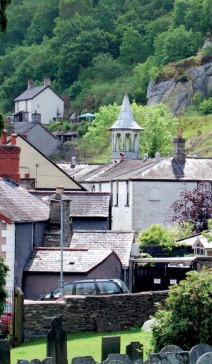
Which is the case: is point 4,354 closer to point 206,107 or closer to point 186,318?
point 186,318

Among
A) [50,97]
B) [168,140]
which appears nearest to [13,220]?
[168,140]

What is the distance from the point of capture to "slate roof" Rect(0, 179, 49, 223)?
3772cm

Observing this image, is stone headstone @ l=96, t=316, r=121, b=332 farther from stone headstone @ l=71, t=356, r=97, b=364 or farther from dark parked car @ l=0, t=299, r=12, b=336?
stone headstone @ l=71, t=356, r=97, b=364

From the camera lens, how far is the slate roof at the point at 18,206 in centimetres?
3772

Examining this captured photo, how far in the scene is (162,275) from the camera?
42.9m

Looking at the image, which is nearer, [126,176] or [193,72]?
[126,176]

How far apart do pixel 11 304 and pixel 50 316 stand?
140 cm

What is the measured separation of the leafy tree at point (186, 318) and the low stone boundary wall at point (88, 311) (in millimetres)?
5080

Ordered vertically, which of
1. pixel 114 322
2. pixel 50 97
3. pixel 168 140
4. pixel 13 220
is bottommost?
pixel 114 322

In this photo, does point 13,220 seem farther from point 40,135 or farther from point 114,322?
point 40,135

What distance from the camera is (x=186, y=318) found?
81.8ft

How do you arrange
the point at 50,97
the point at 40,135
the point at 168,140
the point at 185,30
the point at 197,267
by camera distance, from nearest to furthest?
1. the point at 197,267
2. the point at 168,140
3. the point at 40,135
4. the point at 50,97
5. the point at 185,30

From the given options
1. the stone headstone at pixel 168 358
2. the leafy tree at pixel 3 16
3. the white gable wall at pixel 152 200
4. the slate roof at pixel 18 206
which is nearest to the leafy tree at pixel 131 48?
the white gable wall at pixel 152 200

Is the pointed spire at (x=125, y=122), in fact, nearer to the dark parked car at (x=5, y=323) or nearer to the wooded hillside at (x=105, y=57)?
the wooded hillside at (x=105, y=57)
